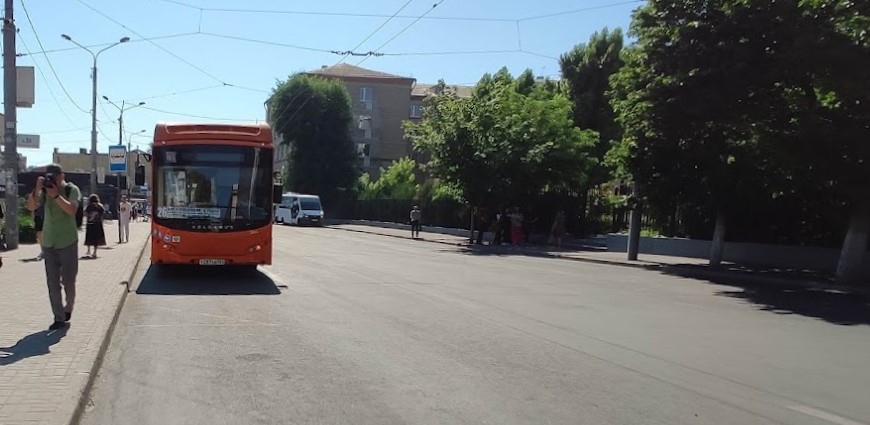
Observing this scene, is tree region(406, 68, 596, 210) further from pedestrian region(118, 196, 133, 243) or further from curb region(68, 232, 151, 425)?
curb region(68, 232, 151, 425)

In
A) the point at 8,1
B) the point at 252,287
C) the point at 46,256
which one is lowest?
the point at 252,287

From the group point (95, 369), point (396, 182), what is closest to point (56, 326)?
point (95, 369)

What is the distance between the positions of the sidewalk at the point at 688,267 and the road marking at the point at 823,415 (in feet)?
40.0

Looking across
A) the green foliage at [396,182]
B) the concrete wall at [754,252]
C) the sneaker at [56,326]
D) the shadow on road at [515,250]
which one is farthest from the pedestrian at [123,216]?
the green foliage at [396,182]

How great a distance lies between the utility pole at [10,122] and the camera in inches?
742

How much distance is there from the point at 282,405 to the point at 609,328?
578cm

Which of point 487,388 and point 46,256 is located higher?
point 46,256

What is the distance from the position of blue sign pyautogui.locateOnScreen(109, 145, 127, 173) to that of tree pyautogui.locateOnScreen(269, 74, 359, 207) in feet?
118

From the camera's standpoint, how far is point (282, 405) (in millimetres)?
5984

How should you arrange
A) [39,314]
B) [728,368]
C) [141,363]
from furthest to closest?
[39,314]
[728,368]
[141,363]

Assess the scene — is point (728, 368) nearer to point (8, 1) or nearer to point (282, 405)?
point (282, 405)

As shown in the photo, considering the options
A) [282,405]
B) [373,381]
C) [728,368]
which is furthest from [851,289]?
[282,405]

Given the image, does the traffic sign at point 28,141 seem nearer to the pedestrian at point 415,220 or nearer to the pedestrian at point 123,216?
the pedestrian at point 123,216

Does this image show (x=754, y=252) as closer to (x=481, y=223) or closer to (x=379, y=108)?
(x=481, y=223)
